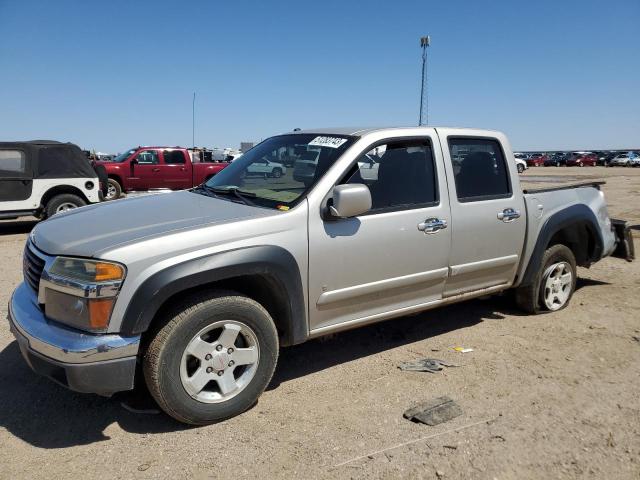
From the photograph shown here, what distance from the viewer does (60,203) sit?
1031cm

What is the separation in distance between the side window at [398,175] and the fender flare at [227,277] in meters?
0.81

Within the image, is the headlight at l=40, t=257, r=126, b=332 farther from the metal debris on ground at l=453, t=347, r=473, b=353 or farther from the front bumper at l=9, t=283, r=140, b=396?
the metal debris on ground at l=453, t=347, r=473, b=353

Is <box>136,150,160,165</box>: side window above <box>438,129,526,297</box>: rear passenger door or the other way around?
above

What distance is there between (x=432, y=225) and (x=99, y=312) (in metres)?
2.34

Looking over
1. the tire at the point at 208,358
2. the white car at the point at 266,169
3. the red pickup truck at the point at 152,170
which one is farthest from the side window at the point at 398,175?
the red pickup truck at the point at 152,170

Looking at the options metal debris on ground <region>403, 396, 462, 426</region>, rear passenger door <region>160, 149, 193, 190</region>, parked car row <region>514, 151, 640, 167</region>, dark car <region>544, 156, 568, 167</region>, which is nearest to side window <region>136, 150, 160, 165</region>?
rear passenger door <region>160, 149, 193, 190</region>

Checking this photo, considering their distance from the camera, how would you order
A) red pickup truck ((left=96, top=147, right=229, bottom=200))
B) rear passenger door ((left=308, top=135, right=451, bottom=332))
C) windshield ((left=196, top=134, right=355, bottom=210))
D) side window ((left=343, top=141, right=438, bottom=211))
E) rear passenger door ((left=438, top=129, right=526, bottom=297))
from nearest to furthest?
rear passenger door ((left=308, top=135, right=451, bottom=332)) < windshield ((left=196, top=134, right=355, bottom=210)) < side window ((left=343, top=141, right=438, bottom=211)) < rear passenger door ((left=438, top=129, right=526, bottom=297)) < red pickup truck ((left=96, top=147, right=229, bottom=200))

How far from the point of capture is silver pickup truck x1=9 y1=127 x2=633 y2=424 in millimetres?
2705

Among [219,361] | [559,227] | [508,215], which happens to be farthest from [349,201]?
[559,227]

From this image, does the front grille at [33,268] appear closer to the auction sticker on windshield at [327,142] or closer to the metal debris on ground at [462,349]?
the auction sticker on windshield at [327,142]

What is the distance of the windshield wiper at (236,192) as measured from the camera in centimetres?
353

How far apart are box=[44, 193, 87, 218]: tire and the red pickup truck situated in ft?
20.4

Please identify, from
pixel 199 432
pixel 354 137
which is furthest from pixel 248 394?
pixel 354 137

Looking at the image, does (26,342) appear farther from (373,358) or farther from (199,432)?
(373,358)
